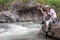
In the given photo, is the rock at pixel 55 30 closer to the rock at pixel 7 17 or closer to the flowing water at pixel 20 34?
the flowing water at pixel 20 34

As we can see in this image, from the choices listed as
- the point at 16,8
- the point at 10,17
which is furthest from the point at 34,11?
the point at 10,17

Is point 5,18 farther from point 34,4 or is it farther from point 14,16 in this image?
point 34,4

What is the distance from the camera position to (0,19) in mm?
28156

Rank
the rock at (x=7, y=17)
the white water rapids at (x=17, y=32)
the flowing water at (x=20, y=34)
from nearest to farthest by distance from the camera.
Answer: the flowing water at (x=20, y=34) → the white water rapids at (x=17, y=32) → the rock at (x=7, y=17)

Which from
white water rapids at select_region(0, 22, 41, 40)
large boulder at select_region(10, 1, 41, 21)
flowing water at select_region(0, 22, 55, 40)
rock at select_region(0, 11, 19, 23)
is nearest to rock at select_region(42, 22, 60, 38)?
flowing water at select_region(0, 22, 55, 40)

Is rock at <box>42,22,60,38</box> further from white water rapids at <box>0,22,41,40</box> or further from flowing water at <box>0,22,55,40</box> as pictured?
white water rapids at <box>0,22,41,40</box>

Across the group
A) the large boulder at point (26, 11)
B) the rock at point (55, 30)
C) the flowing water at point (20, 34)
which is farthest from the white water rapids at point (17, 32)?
the large boulder at point (26, 11)

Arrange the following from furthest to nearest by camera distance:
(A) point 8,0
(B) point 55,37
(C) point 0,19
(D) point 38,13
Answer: (A) point 8,0 < (D) point 38,13 < (C) point 0,19 < (B) point 55,37

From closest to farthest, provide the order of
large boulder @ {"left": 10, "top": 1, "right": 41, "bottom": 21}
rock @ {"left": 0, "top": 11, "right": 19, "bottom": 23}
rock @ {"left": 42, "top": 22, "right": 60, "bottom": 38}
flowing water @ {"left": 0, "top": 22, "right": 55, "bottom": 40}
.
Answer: rock @ {"left": 42, "top": 22, "right": 60, "bottom": 38}
flowing water @ {"left": 0, "top": 22, "right": 55, "bottom": 40}
rock @ {"left": 0, "top": 11, "right": 19, "bottom": 23}
large boulder @ {"left": 10, "top": 1, "right": 41, "bottom": 21}

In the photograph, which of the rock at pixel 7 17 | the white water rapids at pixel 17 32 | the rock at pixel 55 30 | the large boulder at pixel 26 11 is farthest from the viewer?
the large boulder at pixel 26 11

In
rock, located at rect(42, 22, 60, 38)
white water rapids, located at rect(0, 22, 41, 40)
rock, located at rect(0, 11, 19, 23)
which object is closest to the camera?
rock, located at rect(42, 22, 60, 38)

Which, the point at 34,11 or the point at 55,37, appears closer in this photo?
the point at 55,37

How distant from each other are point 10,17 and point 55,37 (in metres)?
17.0

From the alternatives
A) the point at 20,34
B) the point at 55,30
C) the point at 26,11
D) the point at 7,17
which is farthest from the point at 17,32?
the point at 26,11
